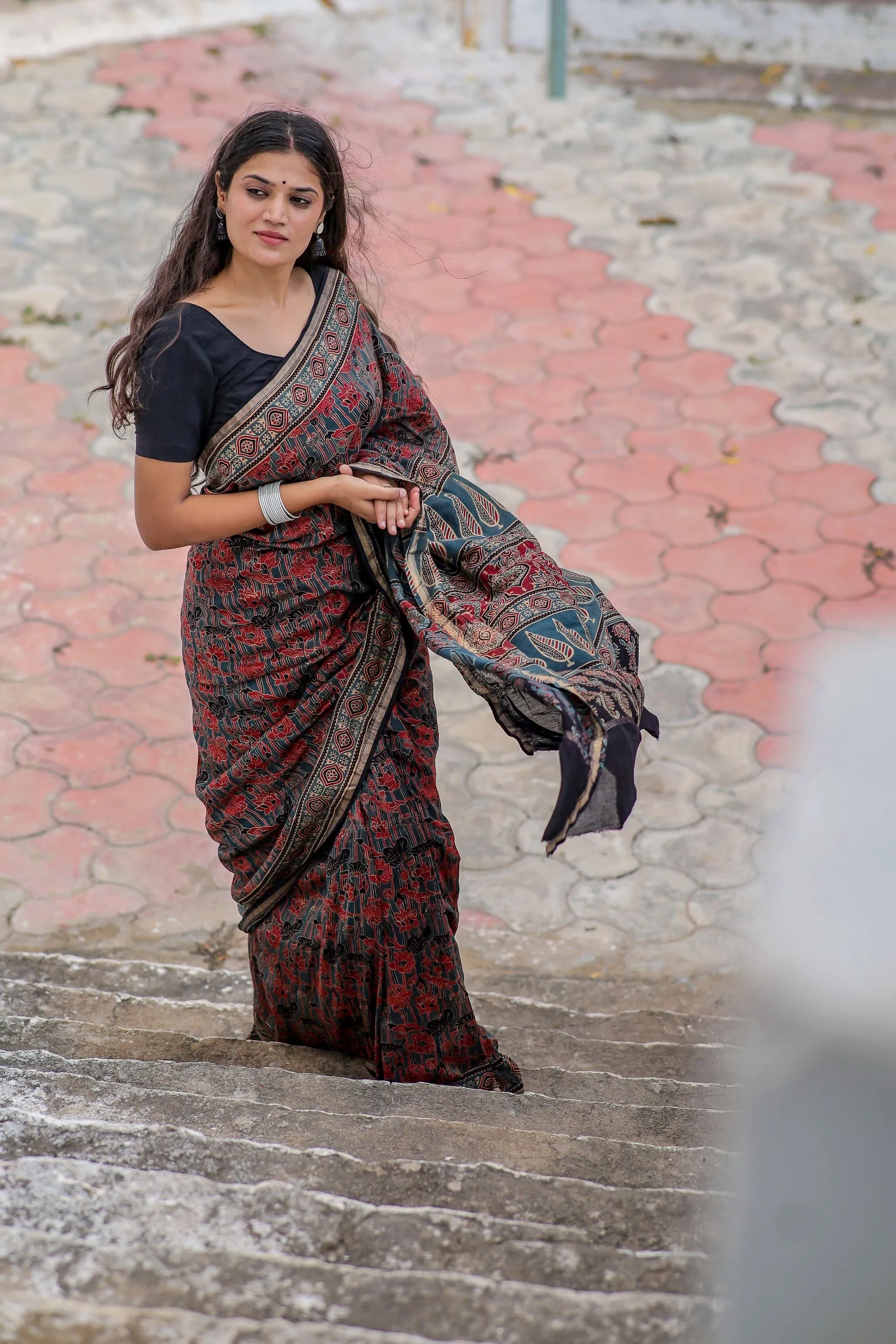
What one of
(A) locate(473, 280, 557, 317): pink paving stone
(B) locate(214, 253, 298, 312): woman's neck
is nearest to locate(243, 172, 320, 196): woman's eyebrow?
(B) locate(214, 253, 298, 312): woman's neck

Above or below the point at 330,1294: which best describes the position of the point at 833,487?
above

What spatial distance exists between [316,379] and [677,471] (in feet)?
9.02

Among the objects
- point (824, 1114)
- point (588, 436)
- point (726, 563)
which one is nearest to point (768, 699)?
point (726, 563)

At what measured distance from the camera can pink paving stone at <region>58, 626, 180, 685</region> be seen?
4.06 meters

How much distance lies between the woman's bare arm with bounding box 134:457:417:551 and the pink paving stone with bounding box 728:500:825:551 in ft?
8.19

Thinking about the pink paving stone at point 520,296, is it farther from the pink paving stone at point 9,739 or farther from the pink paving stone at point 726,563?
the pink paving stone at point 9,739

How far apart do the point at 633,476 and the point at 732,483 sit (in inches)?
13.7

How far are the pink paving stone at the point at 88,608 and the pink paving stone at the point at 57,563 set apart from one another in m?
0.05

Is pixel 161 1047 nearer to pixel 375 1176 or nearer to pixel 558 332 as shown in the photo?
pixel 375 1176

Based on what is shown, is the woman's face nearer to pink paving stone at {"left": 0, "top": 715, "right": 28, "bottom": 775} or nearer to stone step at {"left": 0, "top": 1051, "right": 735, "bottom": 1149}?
stone step at {"left": 0, "top": 1051, "right": 735, "bottom": 1149}

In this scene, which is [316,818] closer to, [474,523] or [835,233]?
[474,523]

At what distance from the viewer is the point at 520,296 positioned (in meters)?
5.86

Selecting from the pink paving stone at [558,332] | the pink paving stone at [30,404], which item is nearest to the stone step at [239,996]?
the pink paving stone at [30,404]

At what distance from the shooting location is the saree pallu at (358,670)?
234 centimetres
